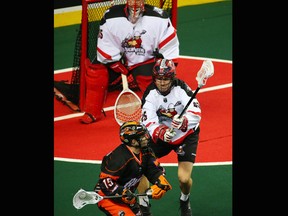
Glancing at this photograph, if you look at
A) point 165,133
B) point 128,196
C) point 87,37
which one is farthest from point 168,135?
point 87,37

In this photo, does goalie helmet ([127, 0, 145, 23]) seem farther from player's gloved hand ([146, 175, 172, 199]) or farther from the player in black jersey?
player's gloved hand ([146, 175, 172, 199])

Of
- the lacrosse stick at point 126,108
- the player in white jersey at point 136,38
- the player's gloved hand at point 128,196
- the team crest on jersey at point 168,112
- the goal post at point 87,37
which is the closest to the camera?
the player's gloved hand at point 128,196

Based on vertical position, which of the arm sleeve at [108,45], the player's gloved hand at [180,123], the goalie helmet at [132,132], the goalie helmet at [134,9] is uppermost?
the goalie helmet at [134,9]

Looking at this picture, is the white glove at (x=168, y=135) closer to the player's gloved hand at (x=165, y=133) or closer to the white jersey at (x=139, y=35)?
the player's gloved hand at (x=165, y=133)

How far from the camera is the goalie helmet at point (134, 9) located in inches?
384

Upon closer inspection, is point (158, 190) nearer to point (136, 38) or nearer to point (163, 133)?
point (163, 133)

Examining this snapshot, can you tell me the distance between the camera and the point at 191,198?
8.83 m

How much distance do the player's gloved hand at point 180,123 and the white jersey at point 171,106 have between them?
9 cm

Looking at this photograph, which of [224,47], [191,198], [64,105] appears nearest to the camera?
[191,198]

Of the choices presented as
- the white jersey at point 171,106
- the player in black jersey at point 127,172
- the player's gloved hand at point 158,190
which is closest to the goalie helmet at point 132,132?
the player in black jersey at point 127,172

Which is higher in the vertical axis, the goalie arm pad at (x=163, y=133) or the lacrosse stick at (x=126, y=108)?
the goalie arm pad at (x=163, y=133)

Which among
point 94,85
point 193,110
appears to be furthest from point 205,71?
point 94,85

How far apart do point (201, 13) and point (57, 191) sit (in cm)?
551

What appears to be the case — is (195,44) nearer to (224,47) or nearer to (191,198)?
(224,47)
